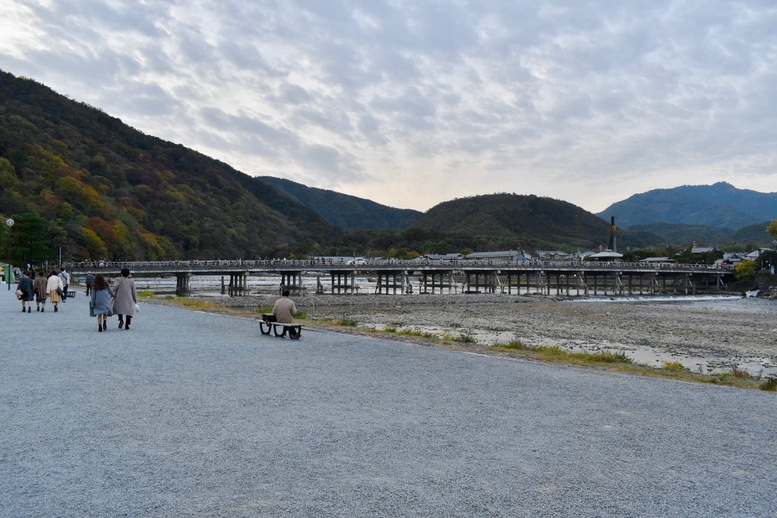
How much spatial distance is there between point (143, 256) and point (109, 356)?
83.0 meters

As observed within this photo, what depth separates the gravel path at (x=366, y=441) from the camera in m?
3.63

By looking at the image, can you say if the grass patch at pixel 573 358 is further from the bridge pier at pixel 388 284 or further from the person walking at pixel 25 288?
the bridge pier at pixel 388 284

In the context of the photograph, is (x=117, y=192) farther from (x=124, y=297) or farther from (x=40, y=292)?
(x=124, y=297)

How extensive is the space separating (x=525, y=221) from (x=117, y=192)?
121710 millimetres

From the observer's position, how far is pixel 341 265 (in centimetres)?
6234

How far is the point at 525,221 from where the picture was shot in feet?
593

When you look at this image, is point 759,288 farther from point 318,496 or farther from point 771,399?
point 318,496

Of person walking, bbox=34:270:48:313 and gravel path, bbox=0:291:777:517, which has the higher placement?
person walking, bbox=34:270:48:313

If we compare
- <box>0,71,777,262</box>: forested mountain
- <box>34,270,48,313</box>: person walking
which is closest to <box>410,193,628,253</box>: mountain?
<box>0,71,777,262</box>: forested mountain

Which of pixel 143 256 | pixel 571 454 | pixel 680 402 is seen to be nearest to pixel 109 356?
pixel 571 454

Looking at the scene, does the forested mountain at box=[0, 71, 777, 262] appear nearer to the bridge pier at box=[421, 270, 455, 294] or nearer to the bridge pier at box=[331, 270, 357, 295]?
the bridge pier at box=[331, 270, 357, 295]

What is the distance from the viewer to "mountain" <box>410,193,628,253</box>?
570ft

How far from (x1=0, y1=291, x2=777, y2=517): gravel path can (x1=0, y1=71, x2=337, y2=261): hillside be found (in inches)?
1884

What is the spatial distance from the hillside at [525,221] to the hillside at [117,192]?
143ft
